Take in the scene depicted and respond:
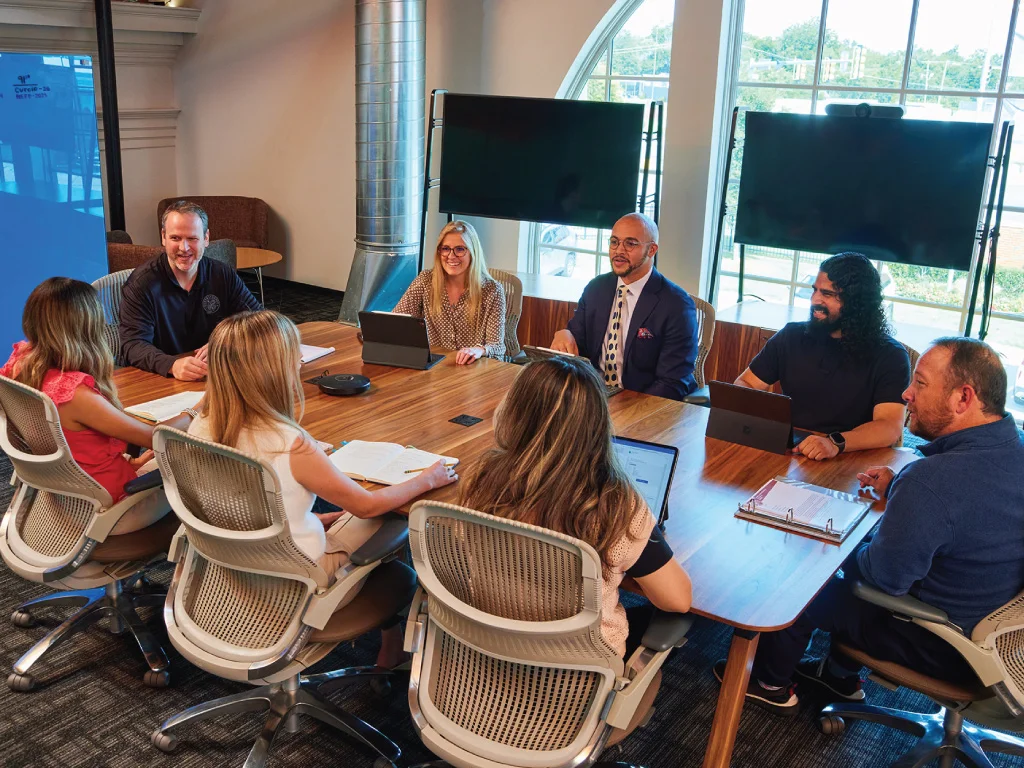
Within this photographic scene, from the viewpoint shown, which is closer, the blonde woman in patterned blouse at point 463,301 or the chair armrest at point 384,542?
the chair armrest at point 384,542

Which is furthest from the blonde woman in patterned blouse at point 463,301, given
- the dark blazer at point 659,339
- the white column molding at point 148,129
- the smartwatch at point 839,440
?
the white column molding at point 148,129

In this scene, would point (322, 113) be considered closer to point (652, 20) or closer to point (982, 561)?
point (652, 20)

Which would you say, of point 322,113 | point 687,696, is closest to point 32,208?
point 322,113

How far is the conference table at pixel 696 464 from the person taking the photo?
226 centimetres

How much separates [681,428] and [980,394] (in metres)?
1.03

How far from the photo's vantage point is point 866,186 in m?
4.93

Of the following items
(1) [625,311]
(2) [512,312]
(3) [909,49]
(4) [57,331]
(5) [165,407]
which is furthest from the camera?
(3) [909,49]

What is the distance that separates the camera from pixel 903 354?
329 cm

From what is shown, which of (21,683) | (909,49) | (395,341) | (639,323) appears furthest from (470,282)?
(909,49)

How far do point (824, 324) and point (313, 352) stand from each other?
2.00 metres

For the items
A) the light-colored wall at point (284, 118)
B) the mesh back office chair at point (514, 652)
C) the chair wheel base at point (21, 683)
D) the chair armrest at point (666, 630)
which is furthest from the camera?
the light-colored wall at point (284, 118)

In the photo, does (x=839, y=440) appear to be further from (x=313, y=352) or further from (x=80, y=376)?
(x=80, y=376)

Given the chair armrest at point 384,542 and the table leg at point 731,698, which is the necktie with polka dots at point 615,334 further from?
the table leg at point 731,698

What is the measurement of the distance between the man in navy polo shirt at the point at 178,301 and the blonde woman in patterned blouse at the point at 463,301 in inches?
31.4
